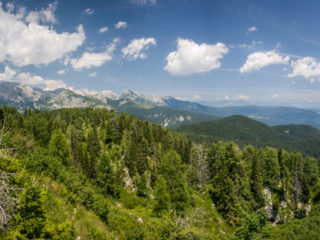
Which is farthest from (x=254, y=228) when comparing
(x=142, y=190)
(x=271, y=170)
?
(x=271, y=170)

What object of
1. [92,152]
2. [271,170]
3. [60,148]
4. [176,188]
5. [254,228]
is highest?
[60,148]

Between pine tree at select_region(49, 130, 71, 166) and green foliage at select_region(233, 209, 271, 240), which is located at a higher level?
pine tree at select_region(49, 130, 71, 166)

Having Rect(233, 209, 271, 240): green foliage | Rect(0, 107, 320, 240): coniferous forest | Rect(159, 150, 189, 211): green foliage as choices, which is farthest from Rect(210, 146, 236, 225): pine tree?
Rect(233, 209, 271, 240): green foliage

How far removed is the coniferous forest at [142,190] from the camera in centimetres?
924

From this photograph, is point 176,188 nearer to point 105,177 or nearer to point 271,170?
point 105,177

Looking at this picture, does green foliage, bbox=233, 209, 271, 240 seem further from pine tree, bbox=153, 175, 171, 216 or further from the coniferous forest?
pine tree, bbox=153, 175, 171, 216

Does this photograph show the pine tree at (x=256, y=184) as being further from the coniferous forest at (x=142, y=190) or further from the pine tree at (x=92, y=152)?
the pine tree at (x=92, y=152)

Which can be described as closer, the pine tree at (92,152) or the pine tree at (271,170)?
the pine tree at (92,152)

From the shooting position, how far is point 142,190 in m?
58.9

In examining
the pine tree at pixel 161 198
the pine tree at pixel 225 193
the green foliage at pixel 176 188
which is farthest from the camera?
the pine tree at pixel 225 193

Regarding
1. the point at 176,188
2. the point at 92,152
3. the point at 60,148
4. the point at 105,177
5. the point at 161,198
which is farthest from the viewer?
the point at 92,152

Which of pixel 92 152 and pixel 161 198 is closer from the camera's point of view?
pixel 161 198

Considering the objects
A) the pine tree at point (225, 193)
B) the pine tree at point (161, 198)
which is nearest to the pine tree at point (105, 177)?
the pine tree at point (161, 198)

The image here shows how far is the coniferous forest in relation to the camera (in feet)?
30.3
